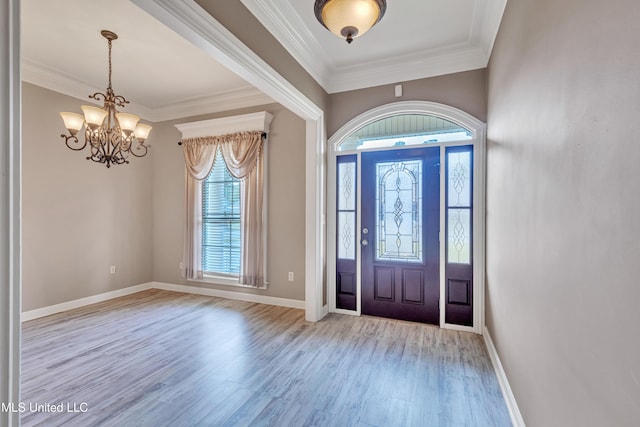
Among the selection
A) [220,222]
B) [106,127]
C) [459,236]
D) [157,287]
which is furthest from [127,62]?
[459,236]

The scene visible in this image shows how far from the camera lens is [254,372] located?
7.98 feet

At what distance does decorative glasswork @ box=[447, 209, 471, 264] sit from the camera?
330cm

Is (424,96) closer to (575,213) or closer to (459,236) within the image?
(459,236)

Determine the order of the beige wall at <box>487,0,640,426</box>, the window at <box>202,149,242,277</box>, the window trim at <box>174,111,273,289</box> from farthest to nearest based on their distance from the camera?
the window at <box>202,149,242,277</box>, the window trim at <box>174,111,273,289</box>, the beige wall at <box>487,0,640,426</box>

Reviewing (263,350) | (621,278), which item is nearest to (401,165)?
(263,350)

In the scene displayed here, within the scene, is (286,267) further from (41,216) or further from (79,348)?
(41,216)

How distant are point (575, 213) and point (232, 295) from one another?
4.33 m

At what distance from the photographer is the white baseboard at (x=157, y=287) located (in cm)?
373

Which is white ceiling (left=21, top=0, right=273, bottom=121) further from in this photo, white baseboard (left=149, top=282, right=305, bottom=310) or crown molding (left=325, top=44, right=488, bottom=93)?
white baseboard (left=149, top=282, right=305, bottom=310)

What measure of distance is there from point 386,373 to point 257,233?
2.58 metres

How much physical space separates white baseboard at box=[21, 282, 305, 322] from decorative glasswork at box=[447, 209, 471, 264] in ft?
6.84

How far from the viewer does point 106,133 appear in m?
3.24

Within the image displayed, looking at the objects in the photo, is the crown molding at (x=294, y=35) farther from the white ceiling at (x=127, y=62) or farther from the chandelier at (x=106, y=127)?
the chandelier at (x=106, y=127)

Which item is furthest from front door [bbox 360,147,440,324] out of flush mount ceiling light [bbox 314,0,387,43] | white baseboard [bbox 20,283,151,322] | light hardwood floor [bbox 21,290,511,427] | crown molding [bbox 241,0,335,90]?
white baseboard [bbox 20,283,151,322]
